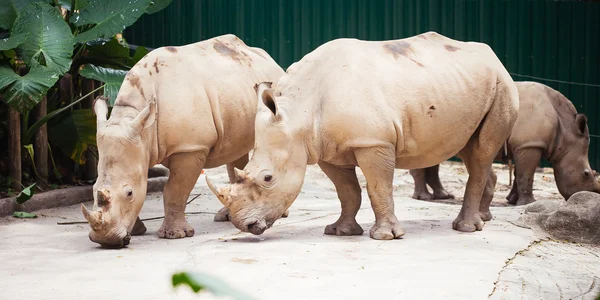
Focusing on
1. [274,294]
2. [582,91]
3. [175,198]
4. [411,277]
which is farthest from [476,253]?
[582,91]

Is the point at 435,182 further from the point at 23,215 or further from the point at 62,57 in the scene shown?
the point at 23,215

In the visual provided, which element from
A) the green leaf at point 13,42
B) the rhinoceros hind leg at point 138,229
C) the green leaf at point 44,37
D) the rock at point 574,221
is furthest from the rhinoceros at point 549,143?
the green leaf at point 13,42

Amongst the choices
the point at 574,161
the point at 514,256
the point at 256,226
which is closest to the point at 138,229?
the point at 256,226

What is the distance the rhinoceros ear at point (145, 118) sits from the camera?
19.7 feet

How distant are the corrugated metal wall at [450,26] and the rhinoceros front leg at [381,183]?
683 centimetres

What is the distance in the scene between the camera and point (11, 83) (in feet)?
23.7

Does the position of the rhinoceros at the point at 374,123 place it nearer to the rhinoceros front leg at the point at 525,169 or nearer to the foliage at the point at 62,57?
the foliage at the point at 62,57

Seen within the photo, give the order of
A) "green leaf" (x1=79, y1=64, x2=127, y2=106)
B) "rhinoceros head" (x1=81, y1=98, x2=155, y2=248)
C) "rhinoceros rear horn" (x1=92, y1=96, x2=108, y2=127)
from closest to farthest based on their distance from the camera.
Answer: "rhinoceros head" (x1=81, y1=98, x2=155, y2=248) → "rhinoceros rear horn" (x1=92, y1=96, x2=108, y2=127) → "green leaf" (x1=79, y1=64, x2=127, y2=106)

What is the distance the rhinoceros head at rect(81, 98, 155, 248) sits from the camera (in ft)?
18.9

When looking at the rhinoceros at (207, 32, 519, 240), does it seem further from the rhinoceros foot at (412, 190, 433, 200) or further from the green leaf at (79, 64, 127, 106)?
the rhinoceros foot at (412, 190, 433, 200)

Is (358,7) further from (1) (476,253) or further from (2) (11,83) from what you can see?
(1) (476,253)

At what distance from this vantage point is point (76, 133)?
8406 mm

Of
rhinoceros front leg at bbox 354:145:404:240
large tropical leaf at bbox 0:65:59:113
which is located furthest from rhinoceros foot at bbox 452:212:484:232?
large tropical leaf at bbox 0:65:59:113

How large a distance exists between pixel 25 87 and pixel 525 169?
5.43 metres
